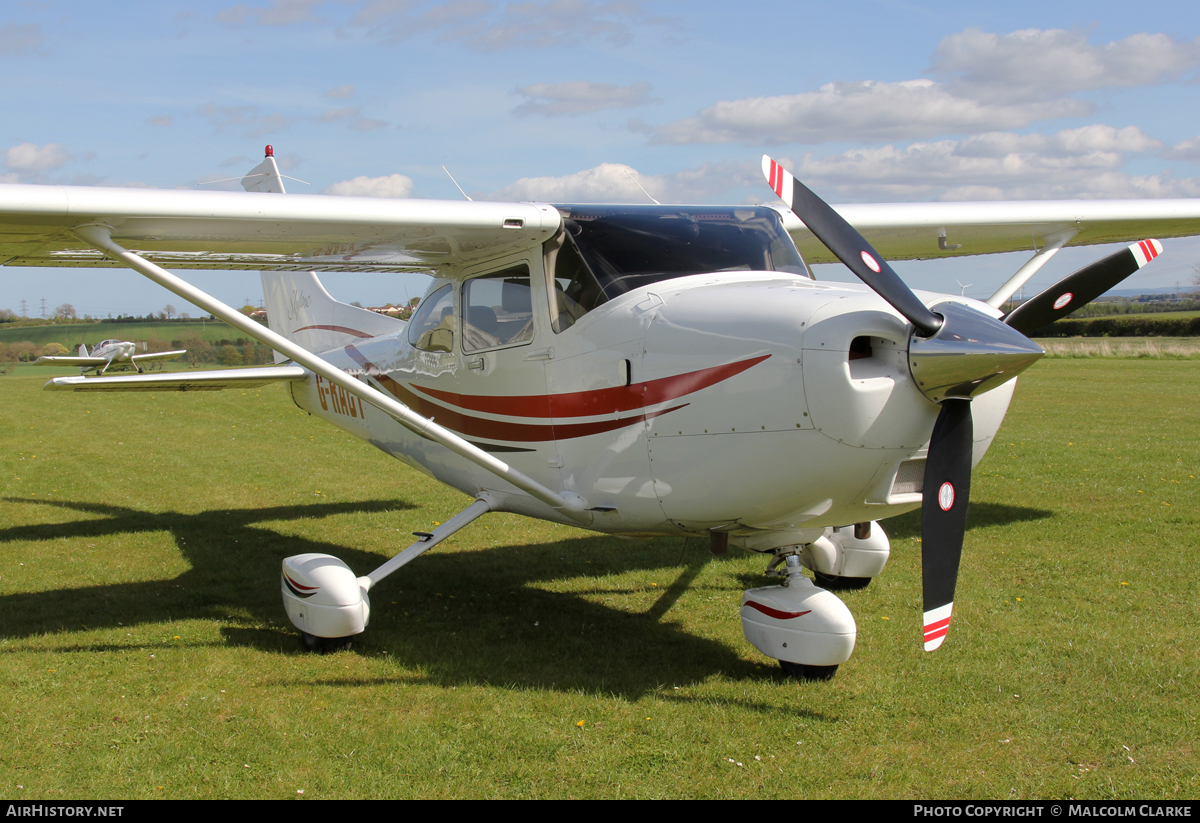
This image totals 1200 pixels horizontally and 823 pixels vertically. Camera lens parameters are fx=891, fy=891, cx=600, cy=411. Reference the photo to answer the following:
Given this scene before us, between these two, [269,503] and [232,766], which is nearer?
[232,766]

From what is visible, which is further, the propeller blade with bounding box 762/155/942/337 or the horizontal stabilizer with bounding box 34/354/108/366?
the horizontal stabilizer with bounding box 34/354/108/366

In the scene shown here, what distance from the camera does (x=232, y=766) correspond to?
396 cm

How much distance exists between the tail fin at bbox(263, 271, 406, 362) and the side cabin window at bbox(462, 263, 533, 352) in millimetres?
2213

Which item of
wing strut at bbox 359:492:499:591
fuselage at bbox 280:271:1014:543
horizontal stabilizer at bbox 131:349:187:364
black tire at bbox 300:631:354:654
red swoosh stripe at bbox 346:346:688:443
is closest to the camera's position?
fuselage at bbox 280:271:1014:543

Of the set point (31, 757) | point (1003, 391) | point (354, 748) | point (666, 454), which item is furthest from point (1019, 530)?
point (31, 757)

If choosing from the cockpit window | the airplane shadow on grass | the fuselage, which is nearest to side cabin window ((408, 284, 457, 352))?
the fuselage

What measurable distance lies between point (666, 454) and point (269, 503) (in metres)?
7.20

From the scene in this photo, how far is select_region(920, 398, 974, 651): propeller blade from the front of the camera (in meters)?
4.00

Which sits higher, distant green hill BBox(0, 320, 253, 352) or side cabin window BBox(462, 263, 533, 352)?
side cabin window BBox(462, 263, 533, 352)

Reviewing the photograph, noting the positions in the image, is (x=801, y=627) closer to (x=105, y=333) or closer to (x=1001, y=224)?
(x=1001, y=224)

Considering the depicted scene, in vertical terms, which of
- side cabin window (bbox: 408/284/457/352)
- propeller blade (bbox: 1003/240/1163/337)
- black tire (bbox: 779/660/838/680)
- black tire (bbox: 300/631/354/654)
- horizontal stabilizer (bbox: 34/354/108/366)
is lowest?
horizontal stabilizer (bbox: 34/354/108/366)

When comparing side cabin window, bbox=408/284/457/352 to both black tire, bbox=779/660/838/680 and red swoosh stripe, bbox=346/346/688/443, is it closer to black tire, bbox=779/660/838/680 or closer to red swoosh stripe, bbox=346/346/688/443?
red swoosh stripe, bbox=346/346/688/443

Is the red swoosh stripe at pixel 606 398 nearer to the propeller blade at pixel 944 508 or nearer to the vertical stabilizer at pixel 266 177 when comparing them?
the propeller blade at pixel 944 508

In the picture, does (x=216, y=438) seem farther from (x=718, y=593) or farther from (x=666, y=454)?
(x=666, y=454)
